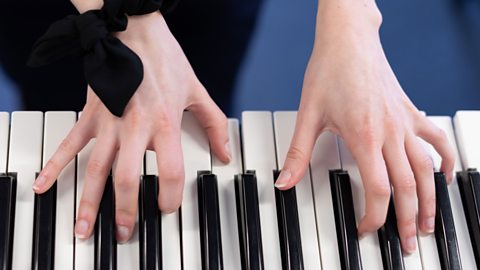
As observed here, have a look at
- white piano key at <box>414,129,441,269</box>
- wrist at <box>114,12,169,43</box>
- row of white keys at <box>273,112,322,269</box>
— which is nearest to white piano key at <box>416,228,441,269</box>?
white piano key at <box>414,129,441,269</box>

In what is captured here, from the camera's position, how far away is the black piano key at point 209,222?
78 cm

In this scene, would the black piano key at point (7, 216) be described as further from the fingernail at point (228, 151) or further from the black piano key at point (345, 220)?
the black piano key at point (345, 220)

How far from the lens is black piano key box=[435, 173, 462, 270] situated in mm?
823

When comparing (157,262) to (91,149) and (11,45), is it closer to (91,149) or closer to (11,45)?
(91,149)

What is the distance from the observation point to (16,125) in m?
0.84

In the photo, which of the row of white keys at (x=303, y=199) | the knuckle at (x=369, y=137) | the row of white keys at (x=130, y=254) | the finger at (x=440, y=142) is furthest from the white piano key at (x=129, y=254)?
the finger at (x=440, y=142)

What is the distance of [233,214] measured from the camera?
820mm

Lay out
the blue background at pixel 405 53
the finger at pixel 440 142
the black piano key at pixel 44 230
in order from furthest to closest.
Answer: the blue background at pixel 405 53, the finger at pixel 440 142, the black piano key at pixel 44 230

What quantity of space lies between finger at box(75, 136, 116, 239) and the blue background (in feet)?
1.17

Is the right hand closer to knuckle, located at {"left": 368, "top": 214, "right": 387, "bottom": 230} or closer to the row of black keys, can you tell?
the row of black keys

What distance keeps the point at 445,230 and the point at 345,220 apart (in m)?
0.14

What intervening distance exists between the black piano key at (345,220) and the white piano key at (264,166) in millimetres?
84

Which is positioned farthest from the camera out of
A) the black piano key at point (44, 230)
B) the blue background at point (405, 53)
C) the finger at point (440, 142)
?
the blue background at point (405, 53)

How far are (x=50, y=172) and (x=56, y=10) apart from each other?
444 mm
